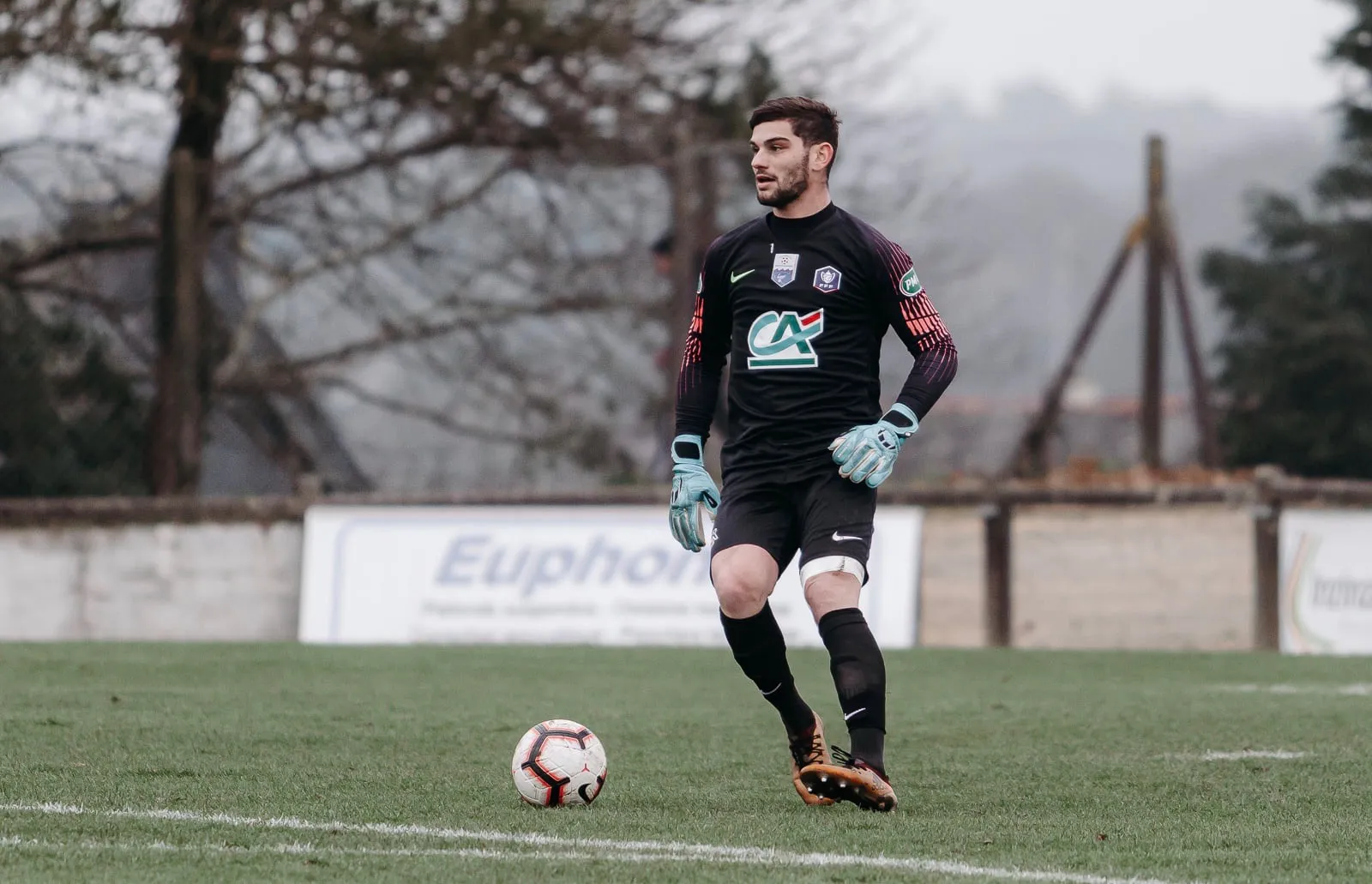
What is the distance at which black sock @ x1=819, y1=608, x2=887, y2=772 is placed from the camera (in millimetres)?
5309

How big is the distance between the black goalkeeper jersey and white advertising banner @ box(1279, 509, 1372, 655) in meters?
8.00

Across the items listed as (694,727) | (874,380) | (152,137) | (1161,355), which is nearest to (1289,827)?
(874,380)

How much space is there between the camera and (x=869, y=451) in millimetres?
5402

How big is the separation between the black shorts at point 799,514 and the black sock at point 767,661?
0.59 feet

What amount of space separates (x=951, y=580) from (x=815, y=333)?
8960 millimetres

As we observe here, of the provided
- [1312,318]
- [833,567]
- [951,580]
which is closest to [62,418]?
[951,580]

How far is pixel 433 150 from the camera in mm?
18609

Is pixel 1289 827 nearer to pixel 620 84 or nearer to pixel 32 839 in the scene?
pixel 32 839

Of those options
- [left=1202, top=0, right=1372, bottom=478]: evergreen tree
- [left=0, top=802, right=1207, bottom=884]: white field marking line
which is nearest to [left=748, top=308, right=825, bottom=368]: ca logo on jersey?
[left=0, top=802, right=1207, bottom=884]: white field marking line

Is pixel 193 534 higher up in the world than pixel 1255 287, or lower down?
lower down

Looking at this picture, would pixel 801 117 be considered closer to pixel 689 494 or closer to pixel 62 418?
pixel 689 494

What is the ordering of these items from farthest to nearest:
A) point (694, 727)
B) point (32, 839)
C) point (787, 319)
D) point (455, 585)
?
point (455, 585) < point (694, 727) < point (787, 319) < point (32, 839)

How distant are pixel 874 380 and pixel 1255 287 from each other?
17595mm

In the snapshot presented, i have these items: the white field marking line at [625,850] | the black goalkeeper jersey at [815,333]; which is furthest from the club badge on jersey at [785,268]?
the white field marking line at [625,850]
